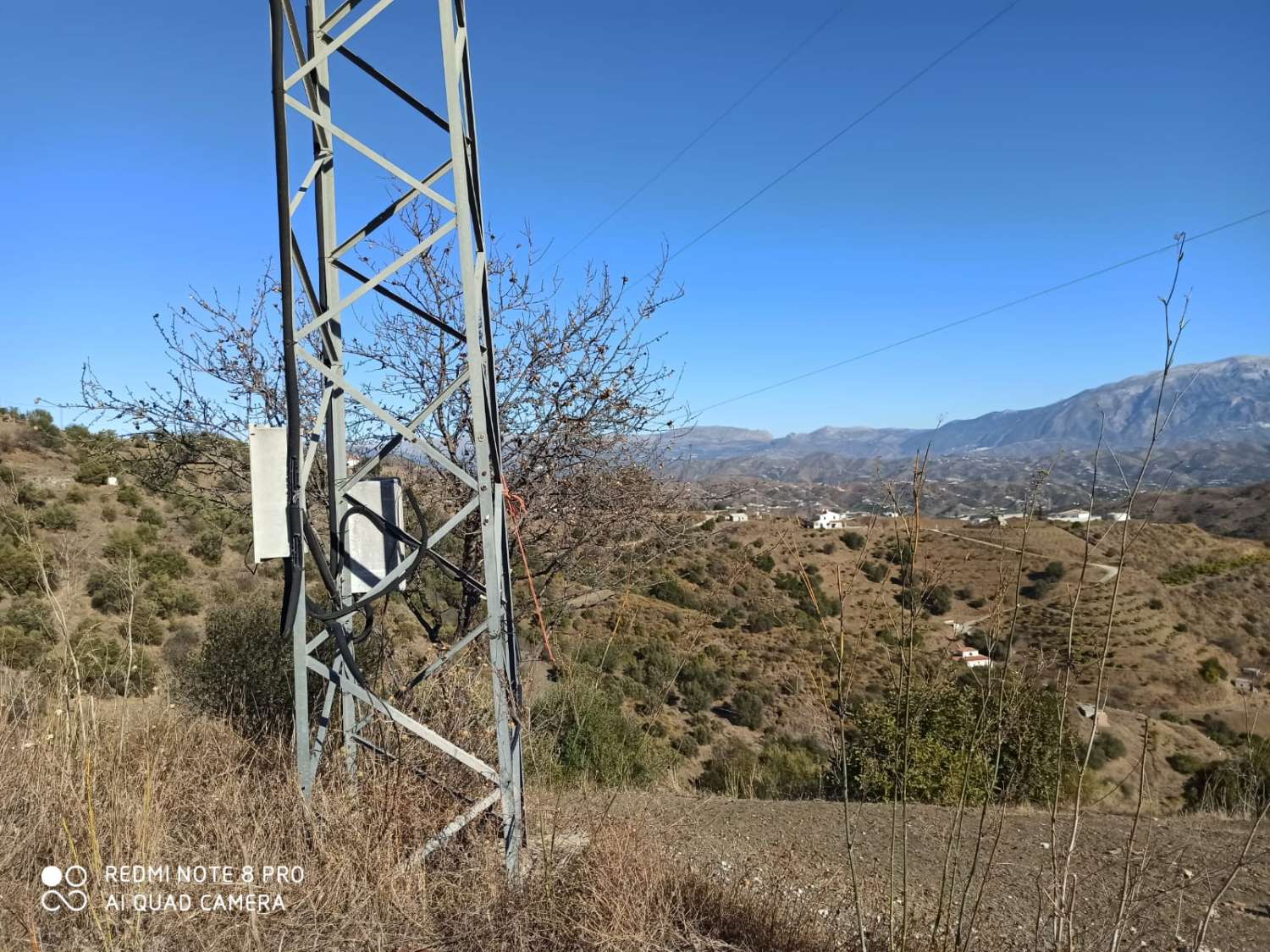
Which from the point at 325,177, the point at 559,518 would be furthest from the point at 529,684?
the point at 325,177

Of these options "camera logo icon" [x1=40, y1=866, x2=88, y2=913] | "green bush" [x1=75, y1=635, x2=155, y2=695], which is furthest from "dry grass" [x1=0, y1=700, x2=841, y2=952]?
"green bush" [x1=75, y1=635, x2=155, y2=695]

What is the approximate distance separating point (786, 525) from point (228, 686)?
22.5 feet

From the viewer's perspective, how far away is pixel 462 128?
3727 millimetres

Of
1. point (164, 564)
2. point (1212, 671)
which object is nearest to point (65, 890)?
point (164, 564)

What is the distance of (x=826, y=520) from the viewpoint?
4.58 metres

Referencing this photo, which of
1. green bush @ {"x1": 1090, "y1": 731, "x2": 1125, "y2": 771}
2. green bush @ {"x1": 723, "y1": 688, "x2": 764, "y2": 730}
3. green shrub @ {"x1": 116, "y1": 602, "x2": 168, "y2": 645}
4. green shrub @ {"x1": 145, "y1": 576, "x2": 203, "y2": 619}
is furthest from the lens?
green bush @ {"x1": 723, "y1": 688, "x2": 764, "y2": 730}

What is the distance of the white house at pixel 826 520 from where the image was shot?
3841 mm

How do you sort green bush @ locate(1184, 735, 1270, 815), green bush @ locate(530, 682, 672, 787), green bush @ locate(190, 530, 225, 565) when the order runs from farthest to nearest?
green bush @ locate(190, 530, 225, 565), green bush @ locate(1184, 735, 1270, 815), green bush @ locate(530, 682, 672, 787)

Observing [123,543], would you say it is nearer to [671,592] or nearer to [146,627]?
[146,627]

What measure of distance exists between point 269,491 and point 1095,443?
371cm

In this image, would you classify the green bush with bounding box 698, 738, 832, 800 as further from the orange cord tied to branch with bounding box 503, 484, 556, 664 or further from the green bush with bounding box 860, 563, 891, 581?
the green bush with bounding box 860, 563, 891, 581

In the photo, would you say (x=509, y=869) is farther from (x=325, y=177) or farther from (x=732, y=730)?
(x=732, y=730)

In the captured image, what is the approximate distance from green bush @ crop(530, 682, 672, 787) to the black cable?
1961mm

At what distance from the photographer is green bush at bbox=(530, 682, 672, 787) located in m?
5.81
